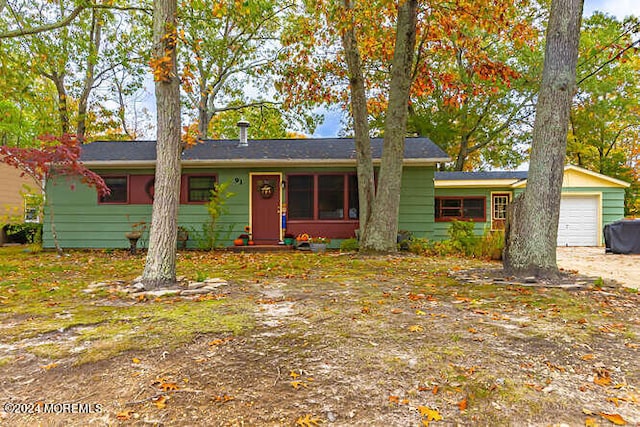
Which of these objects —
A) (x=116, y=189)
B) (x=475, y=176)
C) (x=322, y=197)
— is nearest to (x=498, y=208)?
(x=475, y=176)

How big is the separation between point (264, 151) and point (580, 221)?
39.2 feet

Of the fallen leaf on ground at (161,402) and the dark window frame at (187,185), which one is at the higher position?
the dark window frame at (187,185)

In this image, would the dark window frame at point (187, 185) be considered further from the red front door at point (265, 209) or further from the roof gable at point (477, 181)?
Result: the roof gable at point (477, 181)

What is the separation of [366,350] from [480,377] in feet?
2.40

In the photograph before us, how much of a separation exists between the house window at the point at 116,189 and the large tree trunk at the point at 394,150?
7.28 meters

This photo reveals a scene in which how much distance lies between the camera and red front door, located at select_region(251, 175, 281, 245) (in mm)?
10523

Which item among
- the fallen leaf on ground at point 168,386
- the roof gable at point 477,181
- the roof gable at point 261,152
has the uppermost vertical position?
the roof gable at point 261,152

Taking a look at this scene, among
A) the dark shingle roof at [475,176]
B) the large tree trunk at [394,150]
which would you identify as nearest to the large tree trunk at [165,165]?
the large tree trunk at [394,150]

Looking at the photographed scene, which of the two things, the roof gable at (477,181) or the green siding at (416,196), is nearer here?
the green siding at (416,196)

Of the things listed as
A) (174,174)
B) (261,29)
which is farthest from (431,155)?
(261,29)

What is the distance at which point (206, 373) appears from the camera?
2176 mm

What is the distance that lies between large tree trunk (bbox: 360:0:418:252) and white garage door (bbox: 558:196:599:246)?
9107 millimetres

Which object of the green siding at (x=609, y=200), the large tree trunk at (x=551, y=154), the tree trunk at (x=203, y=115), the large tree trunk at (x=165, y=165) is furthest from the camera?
the tree trunk at (x=203, y=115)

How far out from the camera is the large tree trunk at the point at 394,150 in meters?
8.04
